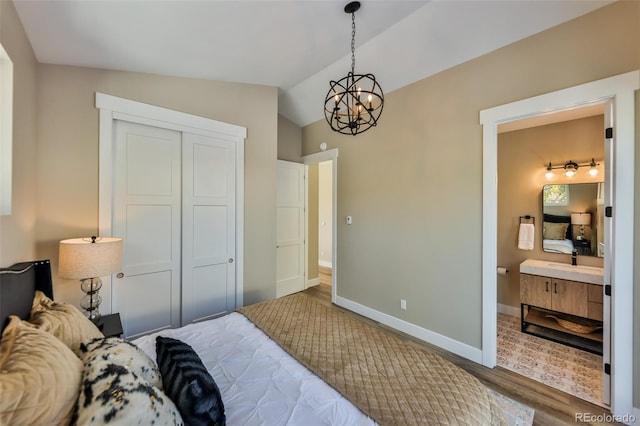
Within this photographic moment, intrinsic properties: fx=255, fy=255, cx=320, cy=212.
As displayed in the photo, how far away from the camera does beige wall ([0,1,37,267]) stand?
138 centimetres

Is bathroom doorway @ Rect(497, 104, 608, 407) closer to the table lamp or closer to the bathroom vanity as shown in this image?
the bathroom vanity

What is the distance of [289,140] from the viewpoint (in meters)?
4.39

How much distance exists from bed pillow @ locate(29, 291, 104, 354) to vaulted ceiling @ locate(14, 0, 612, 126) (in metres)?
1.78

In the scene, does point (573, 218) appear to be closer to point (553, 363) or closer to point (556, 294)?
point (556, 294)

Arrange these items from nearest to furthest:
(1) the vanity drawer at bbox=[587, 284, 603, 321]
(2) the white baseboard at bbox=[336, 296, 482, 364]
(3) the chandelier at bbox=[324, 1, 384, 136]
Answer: (3) the chandelier at bbox=[324, 1, 384, 136] → (2) the white baseboard at bbox=[336, 296, 482, 364] → (1) the vanity drawer at bbox=[587, 284, 603, 321]

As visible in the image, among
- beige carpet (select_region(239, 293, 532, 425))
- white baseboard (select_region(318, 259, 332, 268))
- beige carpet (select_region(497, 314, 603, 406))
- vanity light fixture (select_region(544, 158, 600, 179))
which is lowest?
beige carpet (select_region(497, 314, 603, 406))

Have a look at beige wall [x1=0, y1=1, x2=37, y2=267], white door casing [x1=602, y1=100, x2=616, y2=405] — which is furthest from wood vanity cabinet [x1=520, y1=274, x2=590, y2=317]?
beige wall [x1=0, y1=1, x2=37, y2=267]

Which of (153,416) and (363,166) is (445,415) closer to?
(153,416)

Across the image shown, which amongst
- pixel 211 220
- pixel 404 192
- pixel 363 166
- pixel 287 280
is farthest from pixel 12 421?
pixel 287 280

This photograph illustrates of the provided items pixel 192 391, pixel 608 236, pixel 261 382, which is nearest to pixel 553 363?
pixel 608 236

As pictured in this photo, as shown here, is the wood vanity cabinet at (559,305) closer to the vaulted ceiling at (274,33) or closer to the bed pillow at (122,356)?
the vaulted ceiling at (274,33)

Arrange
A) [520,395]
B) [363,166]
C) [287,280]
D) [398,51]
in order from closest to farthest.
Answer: [520,395] < [398,51] < [363,166] < [287,280]

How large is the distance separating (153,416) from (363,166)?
3.26 meters

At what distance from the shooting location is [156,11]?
71.2 inches
